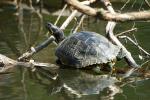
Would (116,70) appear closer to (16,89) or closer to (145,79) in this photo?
(145,79)

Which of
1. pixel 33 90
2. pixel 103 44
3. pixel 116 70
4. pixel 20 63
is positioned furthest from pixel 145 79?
pixel 20 63

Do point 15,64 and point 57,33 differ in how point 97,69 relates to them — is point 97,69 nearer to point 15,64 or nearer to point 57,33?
point 57,33

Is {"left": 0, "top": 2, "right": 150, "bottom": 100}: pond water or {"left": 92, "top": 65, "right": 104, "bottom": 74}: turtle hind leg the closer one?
{"left": 0, "top": 2, "right": 150, "bottom": 100}: pond water

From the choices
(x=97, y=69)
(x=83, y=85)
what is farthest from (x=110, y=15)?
(x=97, y=69)

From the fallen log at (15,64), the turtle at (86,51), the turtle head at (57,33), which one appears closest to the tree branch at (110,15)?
the turtle at (86,51)

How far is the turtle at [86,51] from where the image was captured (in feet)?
17.7

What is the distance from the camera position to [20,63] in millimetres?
5887

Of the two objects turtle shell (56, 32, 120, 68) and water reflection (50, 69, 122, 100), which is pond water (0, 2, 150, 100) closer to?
water reflection (50, 69, 122, 100)

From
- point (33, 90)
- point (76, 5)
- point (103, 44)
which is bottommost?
point (33, 90)

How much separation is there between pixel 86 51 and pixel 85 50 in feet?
0.09

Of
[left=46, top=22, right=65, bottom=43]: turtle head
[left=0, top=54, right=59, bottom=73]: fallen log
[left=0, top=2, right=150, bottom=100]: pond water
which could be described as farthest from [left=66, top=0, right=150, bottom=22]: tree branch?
[left=46, top=22, right=65, bottom=43]: turtle head

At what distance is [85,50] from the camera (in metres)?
5.54

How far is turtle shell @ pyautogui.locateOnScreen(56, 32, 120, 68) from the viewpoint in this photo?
17.7ft

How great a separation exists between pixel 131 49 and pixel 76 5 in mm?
4952
